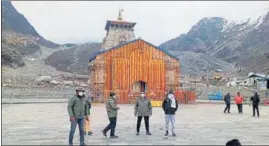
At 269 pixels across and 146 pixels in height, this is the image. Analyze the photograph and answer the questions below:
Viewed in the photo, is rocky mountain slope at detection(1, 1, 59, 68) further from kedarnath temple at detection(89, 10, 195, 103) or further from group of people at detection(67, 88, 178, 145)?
group of people at detection(67, 88, 178, 145)

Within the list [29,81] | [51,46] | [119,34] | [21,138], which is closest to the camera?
[21,138]

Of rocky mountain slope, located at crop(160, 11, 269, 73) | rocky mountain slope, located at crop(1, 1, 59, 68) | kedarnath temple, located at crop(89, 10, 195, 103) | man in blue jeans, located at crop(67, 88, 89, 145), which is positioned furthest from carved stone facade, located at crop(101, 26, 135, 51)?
man in blue jeans, located at crop(67, 88, 89, 145)

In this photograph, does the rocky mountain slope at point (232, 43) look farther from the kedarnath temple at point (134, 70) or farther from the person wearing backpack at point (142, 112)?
the person wearing backpack at point (142, 112)

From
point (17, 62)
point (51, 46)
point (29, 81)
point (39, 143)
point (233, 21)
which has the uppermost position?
point (233, 21)

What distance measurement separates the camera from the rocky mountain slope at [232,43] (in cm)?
11394

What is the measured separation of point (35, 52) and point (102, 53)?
100m

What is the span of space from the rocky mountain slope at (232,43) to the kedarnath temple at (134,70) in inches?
2272

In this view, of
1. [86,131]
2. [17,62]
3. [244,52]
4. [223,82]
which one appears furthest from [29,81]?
[244,52]

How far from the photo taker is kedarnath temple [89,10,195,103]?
35688 millimetres

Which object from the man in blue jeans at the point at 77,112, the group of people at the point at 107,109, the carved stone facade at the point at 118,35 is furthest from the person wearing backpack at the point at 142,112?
the carved stone facade at the point at 118,35

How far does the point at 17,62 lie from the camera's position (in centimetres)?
9394

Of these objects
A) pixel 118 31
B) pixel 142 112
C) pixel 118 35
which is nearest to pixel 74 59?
pixel 118 31

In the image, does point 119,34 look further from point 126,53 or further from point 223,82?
point 223,82

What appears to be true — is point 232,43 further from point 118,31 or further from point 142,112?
point 142,112
